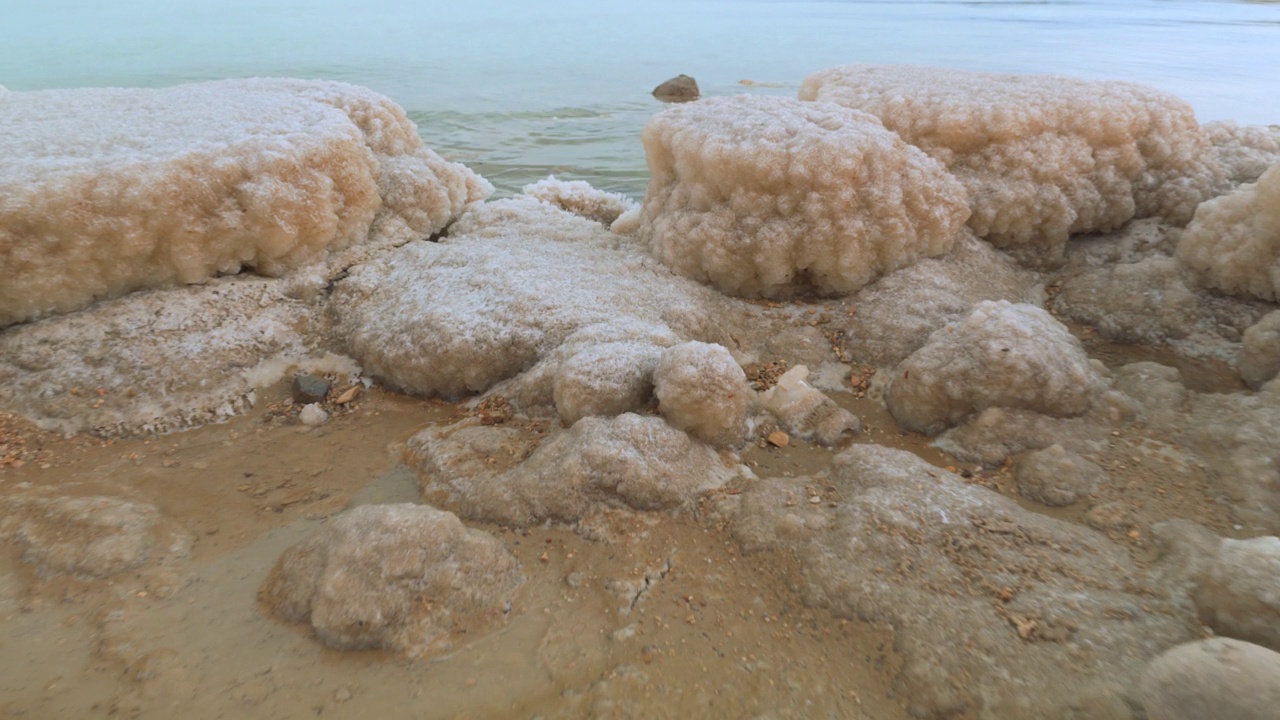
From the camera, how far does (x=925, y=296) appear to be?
2566mm

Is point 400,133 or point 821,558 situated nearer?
point 821,558

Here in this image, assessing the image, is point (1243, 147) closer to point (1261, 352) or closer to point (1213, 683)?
point (1261, 352)

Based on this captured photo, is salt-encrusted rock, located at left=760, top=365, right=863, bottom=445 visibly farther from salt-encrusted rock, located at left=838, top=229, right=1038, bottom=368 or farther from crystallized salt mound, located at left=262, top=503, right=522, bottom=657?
crystallized salt mound, located at left=262, top=503, right=522, bottom=657

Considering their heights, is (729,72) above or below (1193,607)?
above

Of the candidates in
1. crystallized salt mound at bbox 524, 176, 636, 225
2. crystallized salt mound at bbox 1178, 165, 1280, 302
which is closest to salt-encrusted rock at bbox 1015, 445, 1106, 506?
crystallized salt mound at bbox 1178, 165, 1280, 302

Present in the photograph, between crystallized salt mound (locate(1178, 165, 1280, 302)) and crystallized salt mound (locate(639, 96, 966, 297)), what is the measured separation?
806mm

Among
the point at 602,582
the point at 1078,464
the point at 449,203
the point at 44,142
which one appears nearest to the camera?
the point at 602,582

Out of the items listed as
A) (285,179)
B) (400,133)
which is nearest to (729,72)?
(400,133)

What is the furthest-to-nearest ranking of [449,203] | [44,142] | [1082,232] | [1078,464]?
[449,203] → [1082,232] → [44,142] → [1078,464]

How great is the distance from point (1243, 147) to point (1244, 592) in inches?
111

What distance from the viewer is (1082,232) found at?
3021 millimetres

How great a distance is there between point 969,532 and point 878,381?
858mm

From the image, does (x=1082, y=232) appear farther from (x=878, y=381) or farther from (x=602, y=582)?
(x=602, y=582)

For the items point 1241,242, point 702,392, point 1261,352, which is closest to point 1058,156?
point 1241,242
